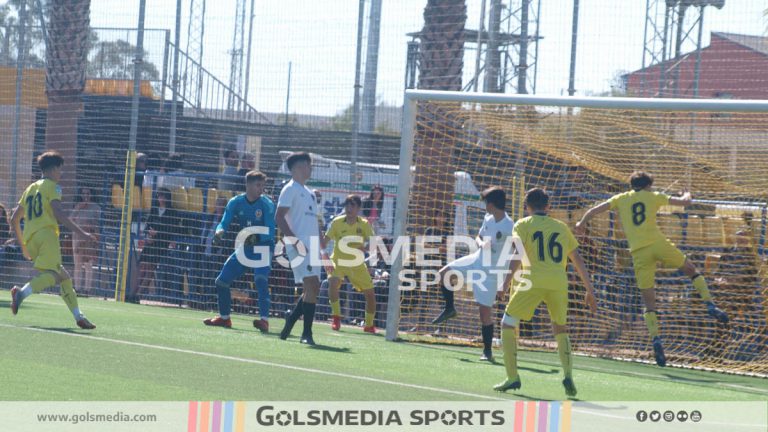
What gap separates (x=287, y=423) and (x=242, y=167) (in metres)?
12.5

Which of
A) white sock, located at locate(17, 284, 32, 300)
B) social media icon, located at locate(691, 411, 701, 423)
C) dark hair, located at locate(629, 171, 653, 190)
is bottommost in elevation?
social media icon, located at locate(691, 411, 701, 423)

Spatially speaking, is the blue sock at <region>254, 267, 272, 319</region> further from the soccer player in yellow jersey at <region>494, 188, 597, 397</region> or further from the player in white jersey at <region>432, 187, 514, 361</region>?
the soccer player in yellow jersey at <region>494, 188, 597, 397</region>

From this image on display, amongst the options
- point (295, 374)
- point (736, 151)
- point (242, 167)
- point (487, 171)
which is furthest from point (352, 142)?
point (295, 374)

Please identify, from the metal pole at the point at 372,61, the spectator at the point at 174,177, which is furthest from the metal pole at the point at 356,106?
the spectator at the point at 174,177

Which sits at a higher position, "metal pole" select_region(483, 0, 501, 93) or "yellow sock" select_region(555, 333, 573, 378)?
"metal pole" select_region(483, 0, 501, 93)

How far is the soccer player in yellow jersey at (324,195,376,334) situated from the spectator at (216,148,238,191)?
318cm

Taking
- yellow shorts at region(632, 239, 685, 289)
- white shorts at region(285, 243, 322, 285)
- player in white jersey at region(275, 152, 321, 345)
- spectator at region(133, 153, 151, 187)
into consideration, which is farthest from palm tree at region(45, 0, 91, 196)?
yellow shorts at region(632, 239, 685, 289)

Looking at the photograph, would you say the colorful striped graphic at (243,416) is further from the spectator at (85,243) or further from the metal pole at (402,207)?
the spectator at (85,243)

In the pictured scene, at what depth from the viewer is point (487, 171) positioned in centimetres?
1555

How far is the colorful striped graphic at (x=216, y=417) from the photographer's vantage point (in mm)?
6922

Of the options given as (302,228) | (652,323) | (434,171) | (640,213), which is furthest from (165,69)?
(652,323)

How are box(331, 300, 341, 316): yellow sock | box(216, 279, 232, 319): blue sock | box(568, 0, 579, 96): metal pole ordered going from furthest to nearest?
box(568, 0, 579, 96): metal pole < box(331, 300, 341, 316): yellow sock < box(216, 279, 232, 319): blue sock

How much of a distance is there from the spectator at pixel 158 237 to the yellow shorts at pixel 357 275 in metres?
4.28

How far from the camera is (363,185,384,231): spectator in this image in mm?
17388
